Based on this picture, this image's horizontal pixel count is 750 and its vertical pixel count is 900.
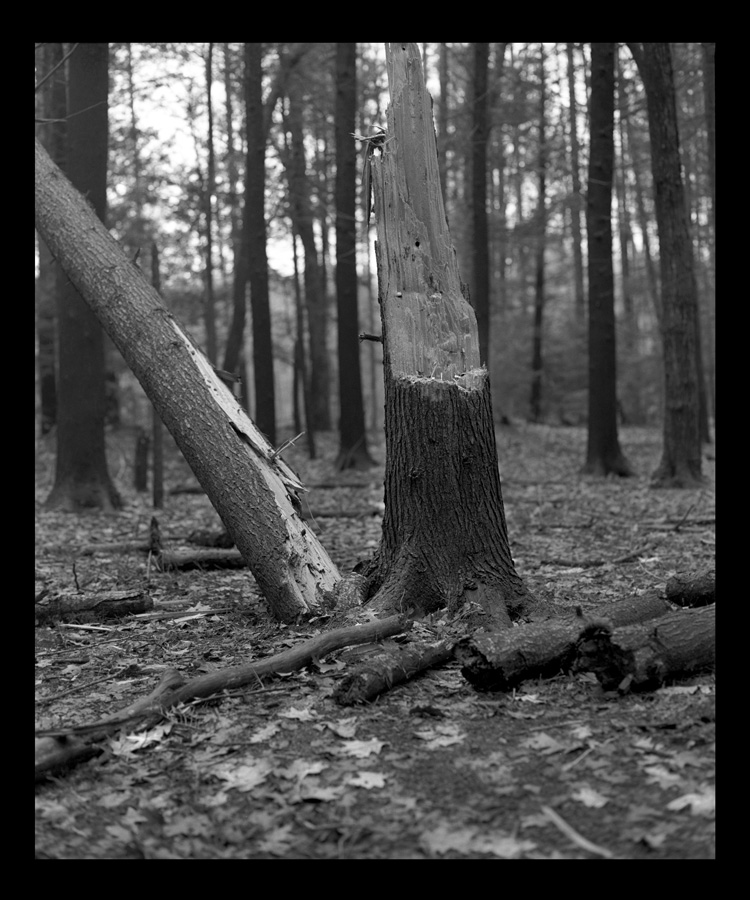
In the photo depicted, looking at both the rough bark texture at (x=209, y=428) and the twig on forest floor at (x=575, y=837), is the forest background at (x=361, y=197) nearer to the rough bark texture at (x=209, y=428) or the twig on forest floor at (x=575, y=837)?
the rough bark texture at (x=209, y=428)

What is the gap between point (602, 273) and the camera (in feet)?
49.6

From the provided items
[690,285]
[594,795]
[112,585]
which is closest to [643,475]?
[690,285]

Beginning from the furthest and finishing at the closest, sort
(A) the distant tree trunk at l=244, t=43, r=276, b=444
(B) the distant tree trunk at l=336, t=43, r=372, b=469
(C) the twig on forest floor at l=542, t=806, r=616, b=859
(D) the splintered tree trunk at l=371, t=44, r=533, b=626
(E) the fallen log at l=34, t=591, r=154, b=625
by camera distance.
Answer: (B) the distant tree trunk at l=336, t=43, r=372, b=469 → (A) the distant tree trunk at l=244, t=43, r=276, b=444 → (E) the fallen log at l=34, t=591, r=154, b=625 → (D) the splintered tree trunk at l=371, t=44, r=533, b=626 → (C) the twig on forest floor at l=542, t=806, r=616, b=859

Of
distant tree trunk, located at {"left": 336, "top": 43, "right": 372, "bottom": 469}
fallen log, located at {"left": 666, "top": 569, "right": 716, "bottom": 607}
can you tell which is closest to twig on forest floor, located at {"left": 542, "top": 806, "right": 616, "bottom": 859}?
fallen log, located at {"left": 666, "top": 569, "right": 716, "bottom": 607}

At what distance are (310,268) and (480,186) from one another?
7038 millimetres

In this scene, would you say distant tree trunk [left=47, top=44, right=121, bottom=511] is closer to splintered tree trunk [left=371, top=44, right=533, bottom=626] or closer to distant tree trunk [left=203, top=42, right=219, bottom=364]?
distant tree trunk [left=203, top=42, right=219, bottom=364]

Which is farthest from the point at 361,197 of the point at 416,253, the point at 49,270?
the point at 416,253

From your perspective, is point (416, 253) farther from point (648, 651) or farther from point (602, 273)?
point (602, 273)

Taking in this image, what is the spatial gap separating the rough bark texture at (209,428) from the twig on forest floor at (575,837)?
9.43ft

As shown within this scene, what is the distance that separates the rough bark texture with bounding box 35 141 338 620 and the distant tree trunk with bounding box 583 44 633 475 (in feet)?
32.9

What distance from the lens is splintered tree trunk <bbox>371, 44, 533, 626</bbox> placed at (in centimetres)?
536

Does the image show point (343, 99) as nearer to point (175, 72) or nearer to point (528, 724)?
point (175, 72)

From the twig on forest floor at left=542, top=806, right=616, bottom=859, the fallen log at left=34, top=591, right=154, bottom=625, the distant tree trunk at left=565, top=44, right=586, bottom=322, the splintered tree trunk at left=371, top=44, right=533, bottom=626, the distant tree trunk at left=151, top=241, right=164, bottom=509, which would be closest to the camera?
the twig on forest floor at left=542, top=806, right=616, bottom=859
